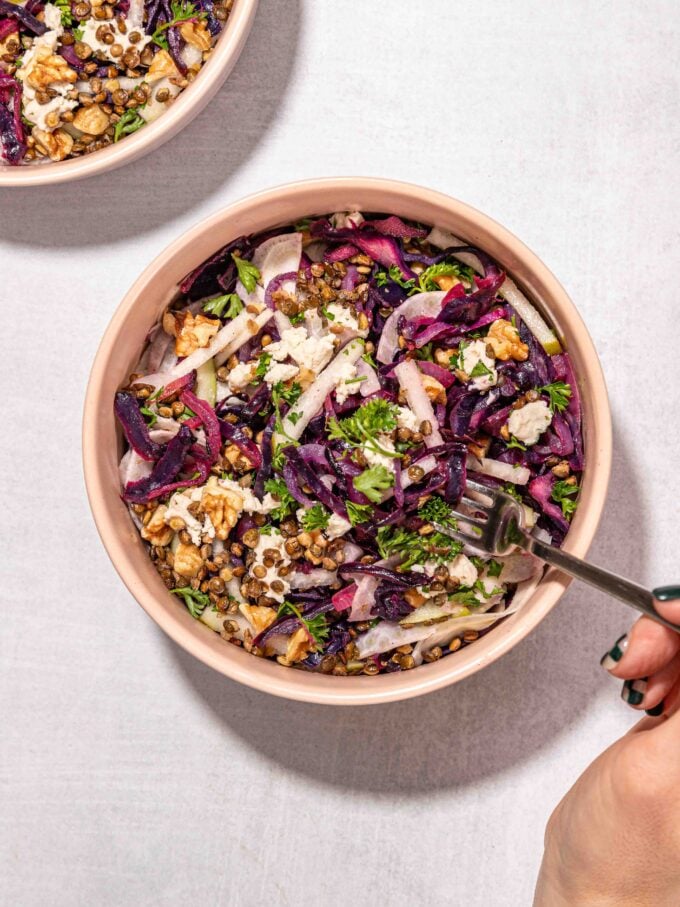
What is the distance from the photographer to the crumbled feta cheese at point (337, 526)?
2246mm

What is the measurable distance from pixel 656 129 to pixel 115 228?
1531 millimetres

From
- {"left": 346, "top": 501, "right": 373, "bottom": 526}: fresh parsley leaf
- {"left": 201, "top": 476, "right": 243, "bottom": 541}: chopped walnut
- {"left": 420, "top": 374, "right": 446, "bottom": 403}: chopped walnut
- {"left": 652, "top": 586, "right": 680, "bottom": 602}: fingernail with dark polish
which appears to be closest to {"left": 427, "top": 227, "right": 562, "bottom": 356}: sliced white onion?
{"left": 420, "top": 374, "right": 446, "bottom": 403}: chopped walnut

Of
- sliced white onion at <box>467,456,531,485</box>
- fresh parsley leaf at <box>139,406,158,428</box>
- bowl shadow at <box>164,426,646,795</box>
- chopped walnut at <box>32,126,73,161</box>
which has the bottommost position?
bowl shadow at <box>164,426,646,795</box>

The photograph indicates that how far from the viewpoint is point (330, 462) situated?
7.47 feet

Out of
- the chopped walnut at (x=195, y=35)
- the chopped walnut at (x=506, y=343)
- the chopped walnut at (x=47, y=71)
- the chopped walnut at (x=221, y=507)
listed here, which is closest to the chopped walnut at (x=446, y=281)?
the chopped walnut at (x=506, y=343)

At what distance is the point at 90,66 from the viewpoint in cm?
247

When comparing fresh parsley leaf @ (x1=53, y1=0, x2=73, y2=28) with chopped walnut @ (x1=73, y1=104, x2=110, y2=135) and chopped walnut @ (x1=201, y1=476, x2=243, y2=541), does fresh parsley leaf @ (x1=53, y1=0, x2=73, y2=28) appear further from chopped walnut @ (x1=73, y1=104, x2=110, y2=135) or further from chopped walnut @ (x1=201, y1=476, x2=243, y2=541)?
chopped walnut @ (x1=201, y1=476, x2=243, y2=541)

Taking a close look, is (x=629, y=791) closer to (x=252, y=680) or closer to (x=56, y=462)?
(x=252, y=680)

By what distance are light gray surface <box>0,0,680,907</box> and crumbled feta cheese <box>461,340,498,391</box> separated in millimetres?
478

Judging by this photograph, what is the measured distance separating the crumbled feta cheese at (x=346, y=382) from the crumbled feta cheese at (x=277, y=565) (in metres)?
0.38

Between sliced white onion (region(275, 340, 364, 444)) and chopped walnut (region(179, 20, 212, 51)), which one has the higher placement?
chopped walnut (region(179, 20, 212, 51))

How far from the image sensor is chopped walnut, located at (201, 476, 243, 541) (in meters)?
2.27

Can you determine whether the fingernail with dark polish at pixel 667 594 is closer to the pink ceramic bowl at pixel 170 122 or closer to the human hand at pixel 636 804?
the human hand at pixel 636 804

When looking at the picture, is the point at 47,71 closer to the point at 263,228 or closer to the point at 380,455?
the point at 263,228
